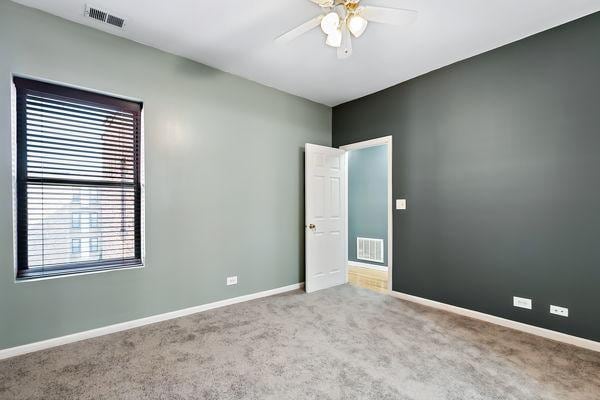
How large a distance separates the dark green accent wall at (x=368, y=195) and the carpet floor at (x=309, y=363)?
2.54m

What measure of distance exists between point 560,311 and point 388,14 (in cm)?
293

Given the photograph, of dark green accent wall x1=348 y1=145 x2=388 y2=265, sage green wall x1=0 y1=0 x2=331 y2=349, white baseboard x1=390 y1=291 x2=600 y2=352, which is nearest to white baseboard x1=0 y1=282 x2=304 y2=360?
sage green wall x1=0 y1=0 x2=331 y2=349

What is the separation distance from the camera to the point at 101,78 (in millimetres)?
2666

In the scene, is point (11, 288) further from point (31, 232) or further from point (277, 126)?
point (277, 126)

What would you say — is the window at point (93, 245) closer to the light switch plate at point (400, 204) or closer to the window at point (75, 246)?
the window at point (75, 246)

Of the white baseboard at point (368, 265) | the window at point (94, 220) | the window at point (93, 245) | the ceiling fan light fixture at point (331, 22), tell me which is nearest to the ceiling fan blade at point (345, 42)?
the ceiling fan light fixture at point (331, 22)

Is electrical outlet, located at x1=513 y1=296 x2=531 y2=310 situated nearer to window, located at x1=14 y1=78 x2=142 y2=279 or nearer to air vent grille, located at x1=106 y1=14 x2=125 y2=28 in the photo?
window, located at x1=14 y1=78 x2=142 y2=279

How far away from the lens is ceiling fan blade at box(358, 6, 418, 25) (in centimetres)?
186

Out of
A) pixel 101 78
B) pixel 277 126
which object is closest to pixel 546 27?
pixel 277 126

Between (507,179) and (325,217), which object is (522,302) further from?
(325,217)

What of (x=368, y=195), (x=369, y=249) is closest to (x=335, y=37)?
(x=368, y=195)

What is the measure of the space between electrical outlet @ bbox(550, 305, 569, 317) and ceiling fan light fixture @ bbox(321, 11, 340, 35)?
3070 millimetres

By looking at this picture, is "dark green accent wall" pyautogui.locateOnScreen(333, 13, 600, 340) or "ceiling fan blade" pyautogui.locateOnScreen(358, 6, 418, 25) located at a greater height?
"ceiling fan blade" pyautogui.locateOnScreen(358, 6, 418, 25)

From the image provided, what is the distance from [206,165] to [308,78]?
1.69 meters
